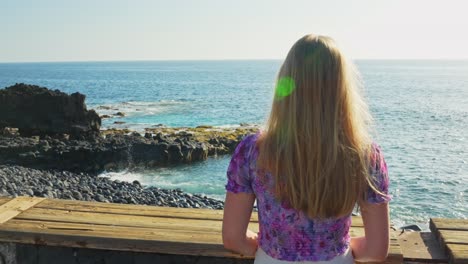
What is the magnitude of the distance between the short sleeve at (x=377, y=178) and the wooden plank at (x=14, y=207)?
96.9 inches

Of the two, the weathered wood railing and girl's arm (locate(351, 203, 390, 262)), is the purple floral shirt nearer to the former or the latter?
girl's arm (locate(351, 203, 390, 262))

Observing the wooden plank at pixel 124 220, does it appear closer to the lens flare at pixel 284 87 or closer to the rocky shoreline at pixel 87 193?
the lens flare at pixel 284 87

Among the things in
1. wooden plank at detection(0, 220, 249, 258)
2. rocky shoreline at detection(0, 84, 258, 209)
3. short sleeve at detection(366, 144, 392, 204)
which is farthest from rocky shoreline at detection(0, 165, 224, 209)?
short sleeve at detection(366, 144, 392, 204)

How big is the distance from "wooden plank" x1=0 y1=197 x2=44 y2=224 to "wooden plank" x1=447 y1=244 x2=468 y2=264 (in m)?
2.78

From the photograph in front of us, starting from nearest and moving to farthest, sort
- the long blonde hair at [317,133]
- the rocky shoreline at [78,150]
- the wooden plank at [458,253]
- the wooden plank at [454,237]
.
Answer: the long blonde hair at [317,133], the wooden plank at [458,253], the wooden plank at [454,237], the rocky shoreline at [78,150]

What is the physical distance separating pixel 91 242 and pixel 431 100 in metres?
66.7

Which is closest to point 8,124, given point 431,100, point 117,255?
point 117,255

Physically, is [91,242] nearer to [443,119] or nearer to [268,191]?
[268,191]

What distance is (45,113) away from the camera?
103 feet

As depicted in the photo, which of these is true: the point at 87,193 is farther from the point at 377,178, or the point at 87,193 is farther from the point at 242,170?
the point at 377,178

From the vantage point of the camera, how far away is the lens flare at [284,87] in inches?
A: 77.3

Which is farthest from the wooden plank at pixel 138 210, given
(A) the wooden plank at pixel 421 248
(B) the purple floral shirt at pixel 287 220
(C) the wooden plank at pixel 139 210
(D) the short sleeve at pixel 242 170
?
(D) the short sleeve at pixel 242 170

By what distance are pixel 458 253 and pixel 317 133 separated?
145cm

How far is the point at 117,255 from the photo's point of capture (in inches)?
129
